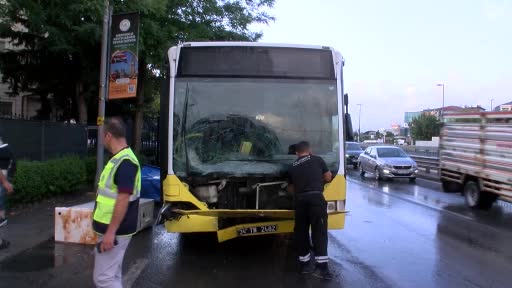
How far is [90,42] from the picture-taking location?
14.5m

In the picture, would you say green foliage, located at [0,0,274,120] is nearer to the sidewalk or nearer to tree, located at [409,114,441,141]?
the sidewalk

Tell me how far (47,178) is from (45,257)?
4704 millimetres

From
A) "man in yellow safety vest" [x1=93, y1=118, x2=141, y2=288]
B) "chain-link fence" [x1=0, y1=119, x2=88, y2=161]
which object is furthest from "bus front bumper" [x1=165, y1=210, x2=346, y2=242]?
"chain-link fence" [x1=0, y1=119, x2=88, y2=161]

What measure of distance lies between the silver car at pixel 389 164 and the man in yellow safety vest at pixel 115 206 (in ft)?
62.4

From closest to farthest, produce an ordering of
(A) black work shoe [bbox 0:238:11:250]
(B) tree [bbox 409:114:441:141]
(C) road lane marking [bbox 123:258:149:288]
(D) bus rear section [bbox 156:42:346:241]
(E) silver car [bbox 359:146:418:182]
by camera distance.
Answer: (C) road lane marking [bbox 123:258:149:288] < (D) bus rear section [bbox 156:42:346:241] < (A) black work shoe [bbox 0:238:11:250] < (E) silver car [bbox 359:146:418:182] < (B) tree [bbox 409:114:441:141]

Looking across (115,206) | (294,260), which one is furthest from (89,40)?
(115,206)

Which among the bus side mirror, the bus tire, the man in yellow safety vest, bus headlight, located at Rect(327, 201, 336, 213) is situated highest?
the bus side mirror

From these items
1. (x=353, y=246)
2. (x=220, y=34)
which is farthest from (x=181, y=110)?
(x=220, y=34)

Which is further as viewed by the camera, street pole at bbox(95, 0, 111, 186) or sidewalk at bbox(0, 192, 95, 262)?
street pole at bbox(95, 0, 111, 186)

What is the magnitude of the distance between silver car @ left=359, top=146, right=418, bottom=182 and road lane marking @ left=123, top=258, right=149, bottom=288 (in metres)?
16.4

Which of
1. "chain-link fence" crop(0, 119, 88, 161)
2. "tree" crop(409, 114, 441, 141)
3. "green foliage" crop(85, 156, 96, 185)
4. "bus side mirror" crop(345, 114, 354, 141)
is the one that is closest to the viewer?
"bus side mirror" crop(345, 114, 354, 141)

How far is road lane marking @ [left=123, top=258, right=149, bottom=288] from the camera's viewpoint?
247 inches

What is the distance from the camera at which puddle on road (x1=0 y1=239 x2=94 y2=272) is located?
693 cm

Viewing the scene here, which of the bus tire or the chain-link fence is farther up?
the chain-link fence
